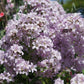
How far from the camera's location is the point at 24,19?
8.33 feet

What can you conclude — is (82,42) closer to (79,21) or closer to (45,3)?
(79,21)

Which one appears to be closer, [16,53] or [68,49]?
[16,53]

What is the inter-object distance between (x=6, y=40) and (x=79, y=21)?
866mm

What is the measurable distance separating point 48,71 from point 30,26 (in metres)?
0.56

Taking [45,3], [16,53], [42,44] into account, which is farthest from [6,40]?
[45,3]

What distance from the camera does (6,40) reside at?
8.55 feet

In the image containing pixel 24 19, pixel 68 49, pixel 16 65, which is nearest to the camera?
pixel 16 65

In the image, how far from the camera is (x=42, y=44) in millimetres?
2420

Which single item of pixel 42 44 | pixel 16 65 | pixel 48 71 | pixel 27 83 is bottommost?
pixel 27 83

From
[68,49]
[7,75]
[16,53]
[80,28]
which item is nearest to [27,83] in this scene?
[7,75]

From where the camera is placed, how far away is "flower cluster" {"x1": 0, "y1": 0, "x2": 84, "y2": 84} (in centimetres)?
242

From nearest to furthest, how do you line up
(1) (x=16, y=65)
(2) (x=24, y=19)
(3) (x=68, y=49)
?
1. (1) (x=16, y=65)
2. (2) (x=24, y=19)
3. (3) (x=68, y=49)

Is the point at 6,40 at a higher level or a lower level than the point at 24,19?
lower

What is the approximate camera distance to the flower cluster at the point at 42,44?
2424 mm
